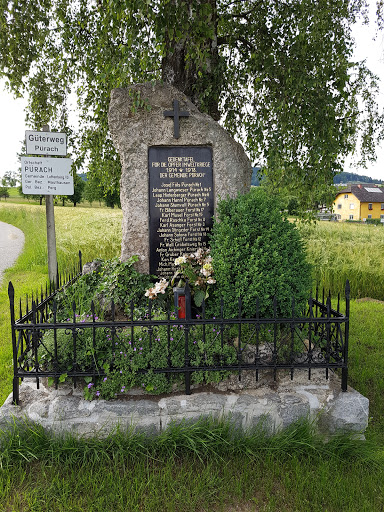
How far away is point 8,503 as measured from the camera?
2688 millimetres

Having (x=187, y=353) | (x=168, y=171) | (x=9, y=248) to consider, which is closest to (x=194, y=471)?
(x=187, y=353)

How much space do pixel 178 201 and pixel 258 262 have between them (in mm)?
1885

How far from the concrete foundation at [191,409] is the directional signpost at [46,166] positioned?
13.3 ft

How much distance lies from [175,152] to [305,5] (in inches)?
111

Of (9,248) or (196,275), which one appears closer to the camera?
(196,275)

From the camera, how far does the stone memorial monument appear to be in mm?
5250

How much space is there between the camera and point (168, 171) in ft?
17.5

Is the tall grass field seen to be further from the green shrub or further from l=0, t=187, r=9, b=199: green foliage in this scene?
l=0, t=187, r=9, b=199: green foliage

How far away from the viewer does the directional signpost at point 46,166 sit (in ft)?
21.3

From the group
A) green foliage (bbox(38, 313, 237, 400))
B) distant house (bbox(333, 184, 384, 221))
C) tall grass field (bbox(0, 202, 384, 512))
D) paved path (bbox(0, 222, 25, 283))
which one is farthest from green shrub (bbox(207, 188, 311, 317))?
distant house (bbox(333, 184, 384, 221))

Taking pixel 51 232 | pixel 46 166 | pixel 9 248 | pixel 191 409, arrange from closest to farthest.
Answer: pixel 191 409
pixel 46 166
pixel 51 232
pixel 9 248

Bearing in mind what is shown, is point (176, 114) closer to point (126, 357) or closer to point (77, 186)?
point (126, 357)

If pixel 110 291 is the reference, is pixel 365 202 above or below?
above

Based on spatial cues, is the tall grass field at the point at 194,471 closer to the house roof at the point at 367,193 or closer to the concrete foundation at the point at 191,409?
the concrete foundation at the point at 191,409
